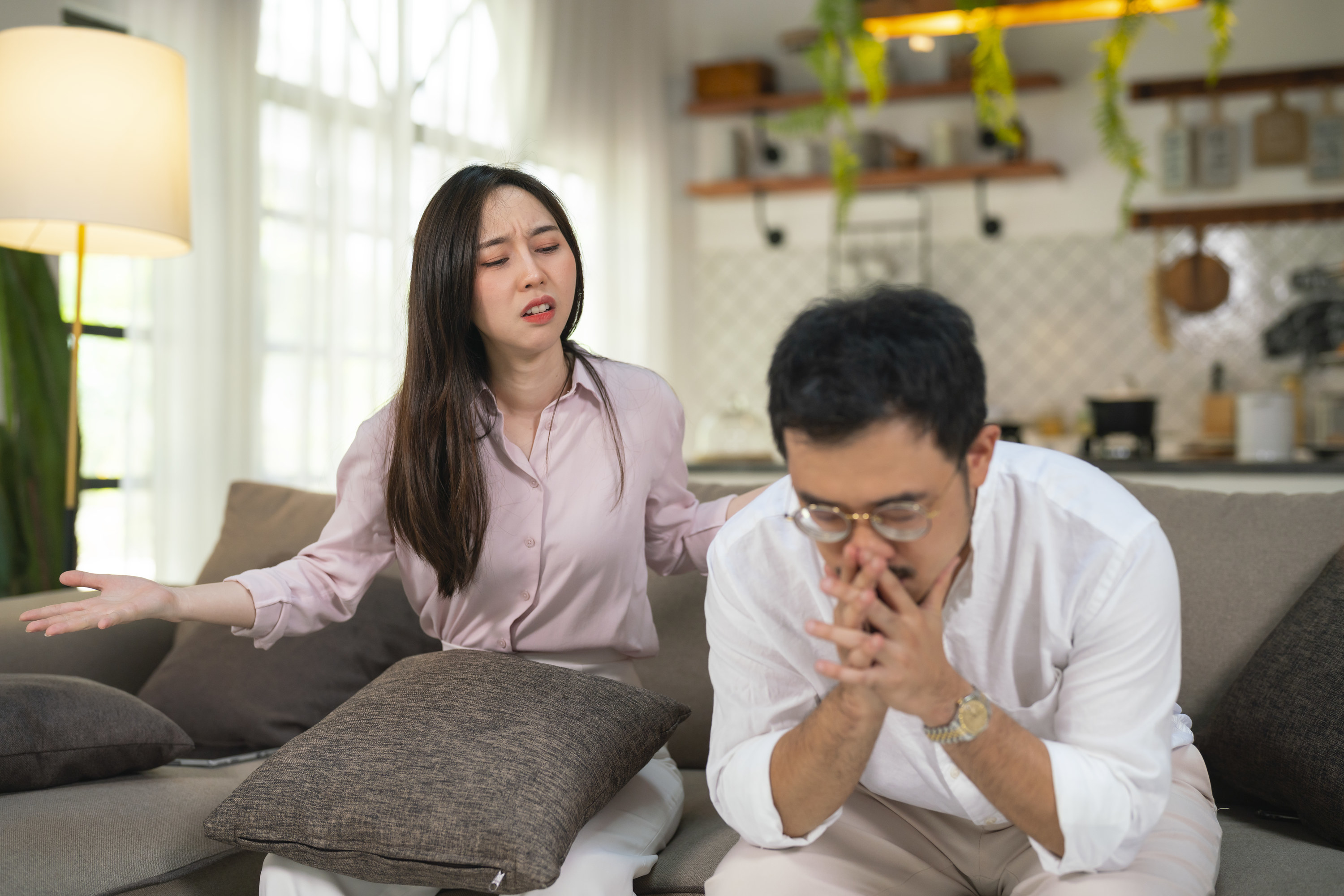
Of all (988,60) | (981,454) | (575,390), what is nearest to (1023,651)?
(981,454)

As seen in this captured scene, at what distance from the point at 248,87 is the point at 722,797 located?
8.22 ft

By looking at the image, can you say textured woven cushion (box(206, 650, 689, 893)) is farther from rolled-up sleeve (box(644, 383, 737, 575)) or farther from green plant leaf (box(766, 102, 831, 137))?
green plant leaf (box(766, 102, 831, 137))

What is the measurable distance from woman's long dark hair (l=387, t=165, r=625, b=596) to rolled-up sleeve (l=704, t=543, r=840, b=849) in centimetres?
48

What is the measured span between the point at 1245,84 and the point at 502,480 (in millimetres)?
4029

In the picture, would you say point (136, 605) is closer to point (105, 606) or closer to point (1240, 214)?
point (105, 606)

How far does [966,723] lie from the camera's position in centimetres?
108

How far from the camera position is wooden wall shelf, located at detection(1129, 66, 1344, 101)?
4406 millimetres

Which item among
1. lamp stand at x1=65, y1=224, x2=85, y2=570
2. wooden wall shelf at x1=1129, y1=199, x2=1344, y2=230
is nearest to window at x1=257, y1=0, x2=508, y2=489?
lamp stand at x1=65, y1=224, x2=85, y2=570

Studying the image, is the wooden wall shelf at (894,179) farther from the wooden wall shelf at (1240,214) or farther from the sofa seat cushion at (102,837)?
the sofa seat cushion at (102,837)

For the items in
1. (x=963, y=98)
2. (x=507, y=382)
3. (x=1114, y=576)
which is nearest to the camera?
(x=1114, y=576)

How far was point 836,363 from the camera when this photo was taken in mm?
1047

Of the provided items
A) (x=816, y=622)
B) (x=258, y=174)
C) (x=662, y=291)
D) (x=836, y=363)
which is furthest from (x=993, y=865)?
(x=662, y=291)

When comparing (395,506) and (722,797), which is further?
(395,506)

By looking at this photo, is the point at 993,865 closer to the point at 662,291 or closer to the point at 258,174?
the point at 258,174
